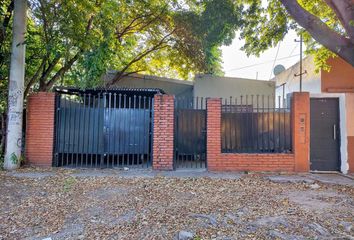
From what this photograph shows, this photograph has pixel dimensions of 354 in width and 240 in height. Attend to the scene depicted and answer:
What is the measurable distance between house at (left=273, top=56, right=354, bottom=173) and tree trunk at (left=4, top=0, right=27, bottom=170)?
25.6 feet

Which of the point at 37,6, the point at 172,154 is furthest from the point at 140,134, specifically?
the point at 37,6

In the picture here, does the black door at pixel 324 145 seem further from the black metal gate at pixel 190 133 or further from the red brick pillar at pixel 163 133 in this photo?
the red brick pillar at pixel 163 133

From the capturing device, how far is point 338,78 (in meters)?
8.87

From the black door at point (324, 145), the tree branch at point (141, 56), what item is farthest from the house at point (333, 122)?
the tree branch at point (141, 56)

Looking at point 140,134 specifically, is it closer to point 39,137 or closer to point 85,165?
point 85,165

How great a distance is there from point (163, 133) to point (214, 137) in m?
1.44

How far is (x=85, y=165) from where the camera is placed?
27.9 ft

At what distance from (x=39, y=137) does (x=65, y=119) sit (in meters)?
0.86

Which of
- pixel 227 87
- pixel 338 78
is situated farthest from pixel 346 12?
pixel 227 87

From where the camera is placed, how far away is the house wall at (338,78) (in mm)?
8773

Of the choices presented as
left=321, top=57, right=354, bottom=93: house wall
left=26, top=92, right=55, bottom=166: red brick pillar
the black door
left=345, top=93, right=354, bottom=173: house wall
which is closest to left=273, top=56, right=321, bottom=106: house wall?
left=321, top=57, right=354, bottom=93: house wall

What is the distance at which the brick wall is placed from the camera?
8000 mm

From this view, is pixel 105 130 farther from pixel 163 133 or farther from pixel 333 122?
pixel 333 122

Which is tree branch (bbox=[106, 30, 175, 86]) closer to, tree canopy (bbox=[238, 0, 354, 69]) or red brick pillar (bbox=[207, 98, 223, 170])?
tree canopy (bbox=[238, 0, 354, 69])
